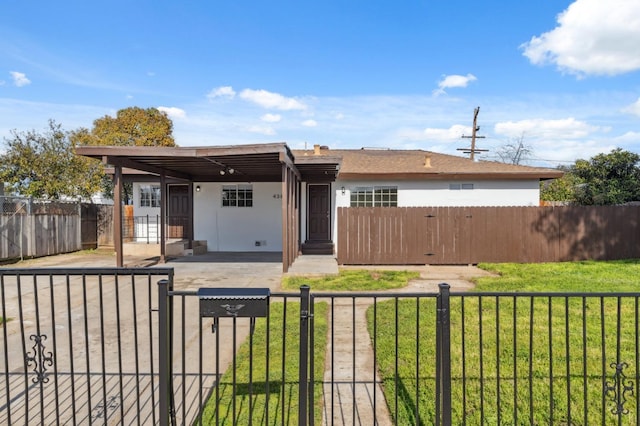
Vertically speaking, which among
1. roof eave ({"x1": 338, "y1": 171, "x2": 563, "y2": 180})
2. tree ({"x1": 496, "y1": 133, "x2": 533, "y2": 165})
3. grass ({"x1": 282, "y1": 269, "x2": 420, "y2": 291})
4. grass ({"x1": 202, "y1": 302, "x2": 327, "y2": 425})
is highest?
tree ({"x1": 496, "y1": 133, "x2": 533, "y2": 165})

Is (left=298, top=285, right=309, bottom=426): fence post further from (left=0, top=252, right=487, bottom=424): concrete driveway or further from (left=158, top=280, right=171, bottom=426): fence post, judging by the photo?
(left=158, top=280, right=171, bottom=426): fence post

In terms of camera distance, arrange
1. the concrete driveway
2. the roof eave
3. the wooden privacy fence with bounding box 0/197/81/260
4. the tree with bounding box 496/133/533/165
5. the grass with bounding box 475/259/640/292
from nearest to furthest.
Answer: the concrete driveway, the grass with bounding box 475/259/640/292, the wooden privacy fence with bounding box 0/197/81/260, the roof eave, the tree with bounding box 496/133/533/165

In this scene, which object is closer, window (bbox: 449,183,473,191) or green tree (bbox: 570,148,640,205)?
window (bbox: 449,183,473,191)

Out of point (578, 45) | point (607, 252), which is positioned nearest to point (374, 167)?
point (607, 252)

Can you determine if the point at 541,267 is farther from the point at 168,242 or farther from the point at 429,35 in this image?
the point at 168,242

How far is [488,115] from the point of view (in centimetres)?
2623

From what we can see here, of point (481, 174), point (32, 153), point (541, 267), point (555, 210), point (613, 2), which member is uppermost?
point (613, 2)

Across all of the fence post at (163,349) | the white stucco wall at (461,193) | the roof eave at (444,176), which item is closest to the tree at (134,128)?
the white stucco wall at (461,193)

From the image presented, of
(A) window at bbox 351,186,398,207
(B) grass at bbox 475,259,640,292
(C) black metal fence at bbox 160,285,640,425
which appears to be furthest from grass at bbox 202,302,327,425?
(A) window at bbox 351,186,398,207

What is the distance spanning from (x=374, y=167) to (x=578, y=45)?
1005 cm

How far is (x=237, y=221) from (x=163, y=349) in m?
13.1

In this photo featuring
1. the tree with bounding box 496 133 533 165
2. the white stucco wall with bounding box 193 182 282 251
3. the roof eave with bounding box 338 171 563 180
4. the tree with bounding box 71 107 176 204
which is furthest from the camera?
the tree with bounding box 496 133 533 165

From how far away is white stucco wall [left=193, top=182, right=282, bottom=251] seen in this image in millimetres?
15266

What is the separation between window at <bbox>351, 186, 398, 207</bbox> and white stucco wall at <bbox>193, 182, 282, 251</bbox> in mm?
3183
